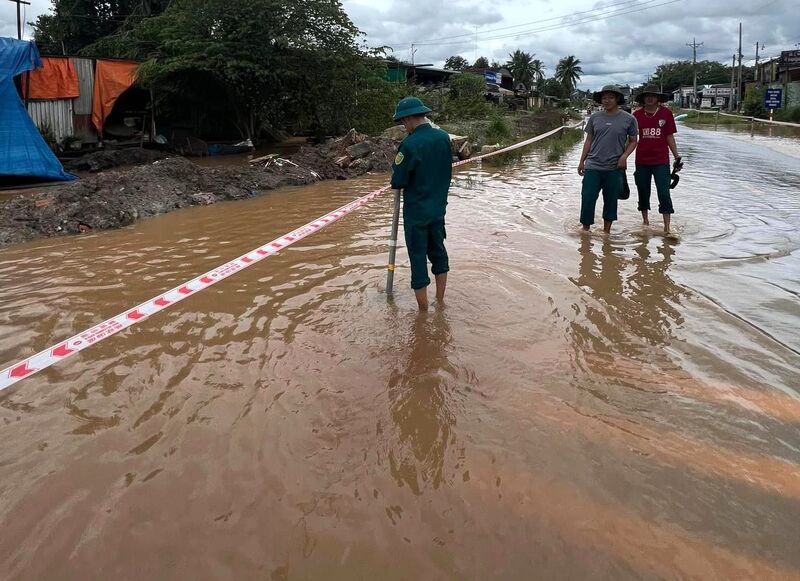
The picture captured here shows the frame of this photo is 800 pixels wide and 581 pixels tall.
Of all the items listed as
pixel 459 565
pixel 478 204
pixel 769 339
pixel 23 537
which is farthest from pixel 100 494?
pixel 478 204

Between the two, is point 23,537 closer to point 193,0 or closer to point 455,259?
point 455,259

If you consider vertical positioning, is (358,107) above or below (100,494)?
above

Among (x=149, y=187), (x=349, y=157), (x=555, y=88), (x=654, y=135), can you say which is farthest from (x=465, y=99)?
(x=555, y=88)

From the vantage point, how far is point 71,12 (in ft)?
98.1

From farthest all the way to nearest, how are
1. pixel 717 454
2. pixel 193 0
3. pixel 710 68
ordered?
1. pixel 710 68
2. pixel 193 0
3. pixel 717 454

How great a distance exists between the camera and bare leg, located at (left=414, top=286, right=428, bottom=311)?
4.39 metres

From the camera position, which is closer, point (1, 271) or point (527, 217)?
point (1, 271)

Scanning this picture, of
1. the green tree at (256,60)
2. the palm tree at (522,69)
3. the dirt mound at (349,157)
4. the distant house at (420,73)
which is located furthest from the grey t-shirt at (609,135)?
the palm tree at (522,69)

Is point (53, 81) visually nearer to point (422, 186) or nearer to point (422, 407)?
point (422, 186)

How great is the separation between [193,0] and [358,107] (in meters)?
6.25

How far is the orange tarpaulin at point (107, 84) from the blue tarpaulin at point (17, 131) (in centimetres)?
307

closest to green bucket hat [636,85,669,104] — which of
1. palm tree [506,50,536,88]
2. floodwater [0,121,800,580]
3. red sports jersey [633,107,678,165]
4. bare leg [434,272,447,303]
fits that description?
red sports jersey [633,107,678,165]

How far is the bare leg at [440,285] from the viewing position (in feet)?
15.1

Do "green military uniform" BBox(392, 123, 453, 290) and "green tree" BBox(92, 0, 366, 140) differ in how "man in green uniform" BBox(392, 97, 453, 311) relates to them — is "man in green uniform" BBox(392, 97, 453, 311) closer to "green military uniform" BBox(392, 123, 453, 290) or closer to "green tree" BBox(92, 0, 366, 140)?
"green military uniform" BBox(392, 123, 453, 290)
